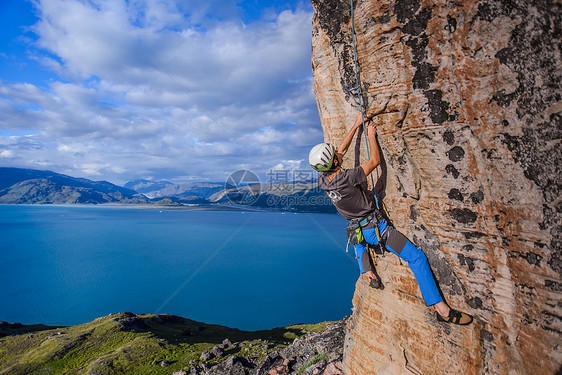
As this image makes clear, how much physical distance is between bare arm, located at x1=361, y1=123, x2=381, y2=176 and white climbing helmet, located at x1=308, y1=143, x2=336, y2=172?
1.57ft

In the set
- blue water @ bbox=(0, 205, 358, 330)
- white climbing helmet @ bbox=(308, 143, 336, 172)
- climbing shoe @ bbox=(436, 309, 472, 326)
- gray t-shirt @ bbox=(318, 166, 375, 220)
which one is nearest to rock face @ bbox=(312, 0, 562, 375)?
climbing shoe @ bbox=(436, 309, 472, 326)

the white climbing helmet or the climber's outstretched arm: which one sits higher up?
the climber's outstretched arm

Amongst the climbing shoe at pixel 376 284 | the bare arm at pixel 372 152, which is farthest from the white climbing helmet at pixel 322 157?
the climbing shoe at pixel 376 284

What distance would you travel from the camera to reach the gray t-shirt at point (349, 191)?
399 centimetres

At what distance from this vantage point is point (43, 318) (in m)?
44.5

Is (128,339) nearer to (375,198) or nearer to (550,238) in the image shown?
(375,198)

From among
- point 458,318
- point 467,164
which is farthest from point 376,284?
point 467,164

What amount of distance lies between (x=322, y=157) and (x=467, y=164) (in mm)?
1821

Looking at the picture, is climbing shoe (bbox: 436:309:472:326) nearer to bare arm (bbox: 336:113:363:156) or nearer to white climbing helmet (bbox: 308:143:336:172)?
white climbing helmet (bbox: 308:143:336:172)

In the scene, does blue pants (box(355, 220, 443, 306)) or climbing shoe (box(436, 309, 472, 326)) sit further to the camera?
blue pants (box(355, 220, 443, 306))

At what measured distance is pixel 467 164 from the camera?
144 inches

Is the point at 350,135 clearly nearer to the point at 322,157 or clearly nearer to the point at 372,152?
the point at 372,152

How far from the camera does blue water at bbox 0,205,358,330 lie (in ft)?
152

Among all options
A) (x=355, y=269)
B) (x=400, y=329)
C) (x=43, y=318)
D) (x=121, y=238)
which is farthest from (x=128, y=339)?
(x=121, y=238)
